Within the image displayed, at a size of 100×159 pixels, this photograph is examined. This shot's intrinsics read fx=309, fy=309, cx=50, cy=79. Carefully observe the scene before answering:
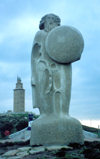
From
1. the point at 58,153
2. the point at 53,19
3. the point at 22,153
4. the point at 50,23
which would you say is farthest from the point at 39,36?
the point at 58,153

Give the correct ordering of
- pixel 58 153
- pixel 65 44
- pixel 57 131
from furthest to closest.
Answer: pixel 65 44, pixel 57 131, pixel 58 153

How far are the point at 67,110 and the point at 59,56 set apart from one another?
1730 mm

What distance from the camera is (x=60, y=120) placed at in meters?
9.25

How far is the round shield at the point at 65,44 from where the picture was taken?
9555 mm

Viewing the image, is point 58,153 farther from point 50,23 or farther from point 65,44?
point 50,23

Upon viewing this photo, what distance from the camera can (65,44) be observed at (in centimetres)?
953

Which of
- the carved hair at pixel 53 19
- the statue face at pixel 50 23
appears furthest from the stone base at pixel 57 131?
the carved hair at pixel 53 19

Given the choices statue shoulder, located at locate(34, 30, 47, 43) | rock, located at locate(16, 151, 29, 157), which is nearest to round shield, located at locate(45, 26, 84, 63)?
statue shoulder, located at locate(34, 30, 47, 43)

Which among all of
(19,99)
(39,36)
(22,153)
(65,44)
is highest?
(19,99)

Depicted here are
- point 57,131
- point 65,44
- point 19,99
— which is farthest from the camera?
point 19,99

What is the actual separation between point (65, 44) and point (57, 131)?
8.74 ft

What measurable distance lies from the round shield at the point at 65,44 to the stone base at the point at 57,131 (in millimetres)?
1872

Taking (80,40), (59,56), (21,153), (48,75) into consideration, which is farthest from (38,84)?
(21,153)

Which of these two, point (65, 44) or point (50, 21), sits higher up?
point (50, 21)
